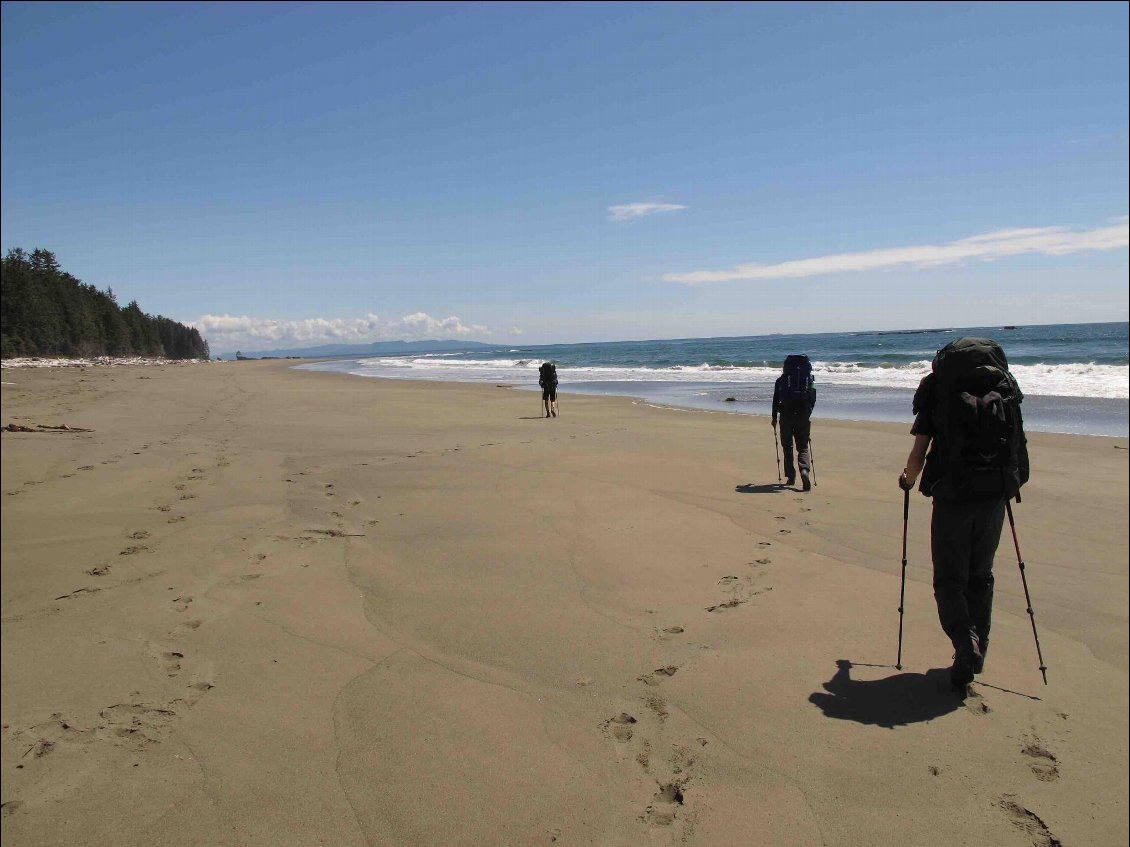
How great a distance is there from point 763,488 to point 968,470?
16.7ft

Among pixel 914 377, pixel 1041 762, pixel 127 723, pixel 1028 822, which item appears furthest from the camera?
pixel 914 377

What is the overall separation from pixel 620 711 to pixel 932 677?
1930 mm

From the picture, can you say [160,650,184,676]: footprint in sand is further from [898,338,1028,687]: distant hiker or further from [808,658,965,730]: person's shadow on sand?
[898,338,1028,687]: distant hiker

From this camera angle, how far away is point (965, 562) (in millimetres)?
3643

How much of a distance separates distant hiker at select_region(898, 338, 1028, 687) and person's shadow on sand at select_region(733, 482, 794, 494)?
14.9 ft

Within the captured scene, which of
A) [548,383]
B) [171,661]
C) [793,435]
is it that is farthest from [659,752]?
[548,383]

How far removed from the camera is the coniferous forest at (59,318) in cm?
5328

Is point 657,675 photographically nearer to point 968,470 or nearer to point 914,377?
point 968,470

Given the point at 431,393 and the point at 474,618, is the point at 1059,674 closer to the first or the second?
the point at 474,618

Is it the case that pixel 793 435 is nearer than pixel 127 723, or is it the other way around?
pixel 127 723

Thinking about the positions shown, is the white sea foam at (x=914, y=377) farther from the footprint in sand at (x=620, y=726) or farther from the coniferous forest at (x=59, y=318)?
the coniferous forest at (x=59, y=318)

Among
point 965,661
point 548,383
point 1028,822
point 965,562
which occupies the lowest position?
point 1028,822

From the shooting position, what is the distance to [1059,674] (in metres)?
3.83

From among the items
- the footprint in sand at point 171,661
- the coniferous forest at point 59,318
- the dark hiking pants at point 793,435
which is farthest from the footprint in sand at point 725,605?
the coniferous forest at point 59,318
